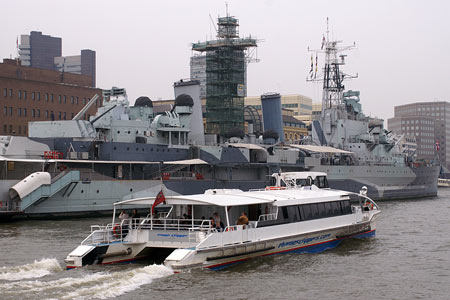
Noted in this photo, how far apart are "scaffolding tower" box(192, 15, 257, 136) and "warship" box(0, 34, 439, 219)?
12.7 feet

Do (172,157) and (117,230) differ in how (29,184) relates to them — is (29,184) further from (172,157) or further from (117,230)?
(117,230)

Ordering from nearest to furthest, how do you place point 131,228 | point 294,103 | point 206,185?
1. point 131,228
2. point 206,185
3. point 294,103

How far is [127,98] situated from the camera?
163ft

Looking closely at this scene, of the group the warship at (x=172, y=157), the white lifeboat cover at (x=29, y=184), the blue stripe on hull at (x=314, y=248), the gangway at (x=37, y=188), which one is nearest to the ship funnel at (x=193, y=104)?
the warship at (x=172, y=157)

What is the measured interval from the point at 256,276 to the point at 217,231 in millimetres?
2140

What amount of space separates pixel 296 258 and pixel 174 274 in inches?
232

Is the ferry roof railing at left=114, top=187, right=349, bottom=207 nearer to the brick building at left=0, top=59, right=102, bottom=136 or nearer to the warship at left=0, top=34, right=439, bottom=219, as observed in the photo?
the warship at left=0, top=34, right=439, bottom=219

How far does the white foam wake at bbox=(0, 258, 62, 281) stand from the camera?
1981 centimetres

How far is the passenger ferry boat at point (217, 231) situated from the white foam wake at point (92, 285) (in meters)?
0.90

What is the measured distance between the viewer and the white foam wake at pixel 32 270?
780 inches

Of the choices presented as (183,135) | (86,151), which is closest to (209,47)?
(183,135)

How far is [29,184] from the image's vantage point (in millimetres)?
37781

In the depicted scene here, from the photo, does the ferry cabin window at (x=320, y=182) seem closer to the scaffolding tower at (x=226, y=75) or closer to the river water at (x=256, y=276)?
the river water at (x=256, y=276)

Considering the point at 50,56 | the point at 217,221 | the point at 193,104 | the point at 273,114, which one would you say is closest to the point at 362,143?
the point at 273,114
